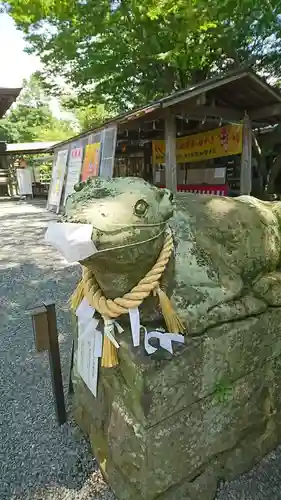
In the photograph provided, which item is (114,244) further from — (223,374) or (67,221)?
(223,374)

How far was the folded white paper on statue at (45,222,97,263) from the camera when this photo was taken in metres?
1.03

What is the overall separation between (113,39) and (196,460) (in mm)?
10782

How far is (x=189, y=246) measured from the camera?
1.48 m

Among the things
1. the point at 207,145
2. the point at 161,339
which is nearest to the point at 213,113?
the point at 207,145

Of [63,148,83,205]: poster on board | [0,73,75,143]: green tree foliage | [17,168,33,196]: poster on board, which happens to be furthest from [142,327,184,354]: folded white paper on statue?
[0,73,75,143]: green tree foliage

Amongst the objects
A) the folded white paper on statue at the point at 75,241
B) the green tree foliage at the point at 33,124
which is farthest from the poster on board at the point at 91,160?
the green tree foliage at the point at 33,124

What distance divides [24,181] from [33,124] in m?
14.5

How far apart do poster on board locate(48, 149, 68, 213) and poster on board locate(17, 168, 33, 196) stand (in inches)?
205

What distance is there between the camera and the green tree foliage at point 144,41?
736 centimetres

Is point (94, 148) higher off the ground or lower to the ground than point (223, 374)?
higher

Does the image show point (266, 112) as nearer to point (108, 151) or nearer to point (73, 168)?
point (108, 151)

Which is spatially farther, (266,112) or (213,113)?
(266,112)

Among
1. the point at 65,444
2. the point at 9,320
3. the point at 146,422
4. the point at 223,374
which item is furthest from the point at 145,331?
the point at 9,320

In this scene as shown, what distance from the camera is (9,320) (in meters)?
3.47
